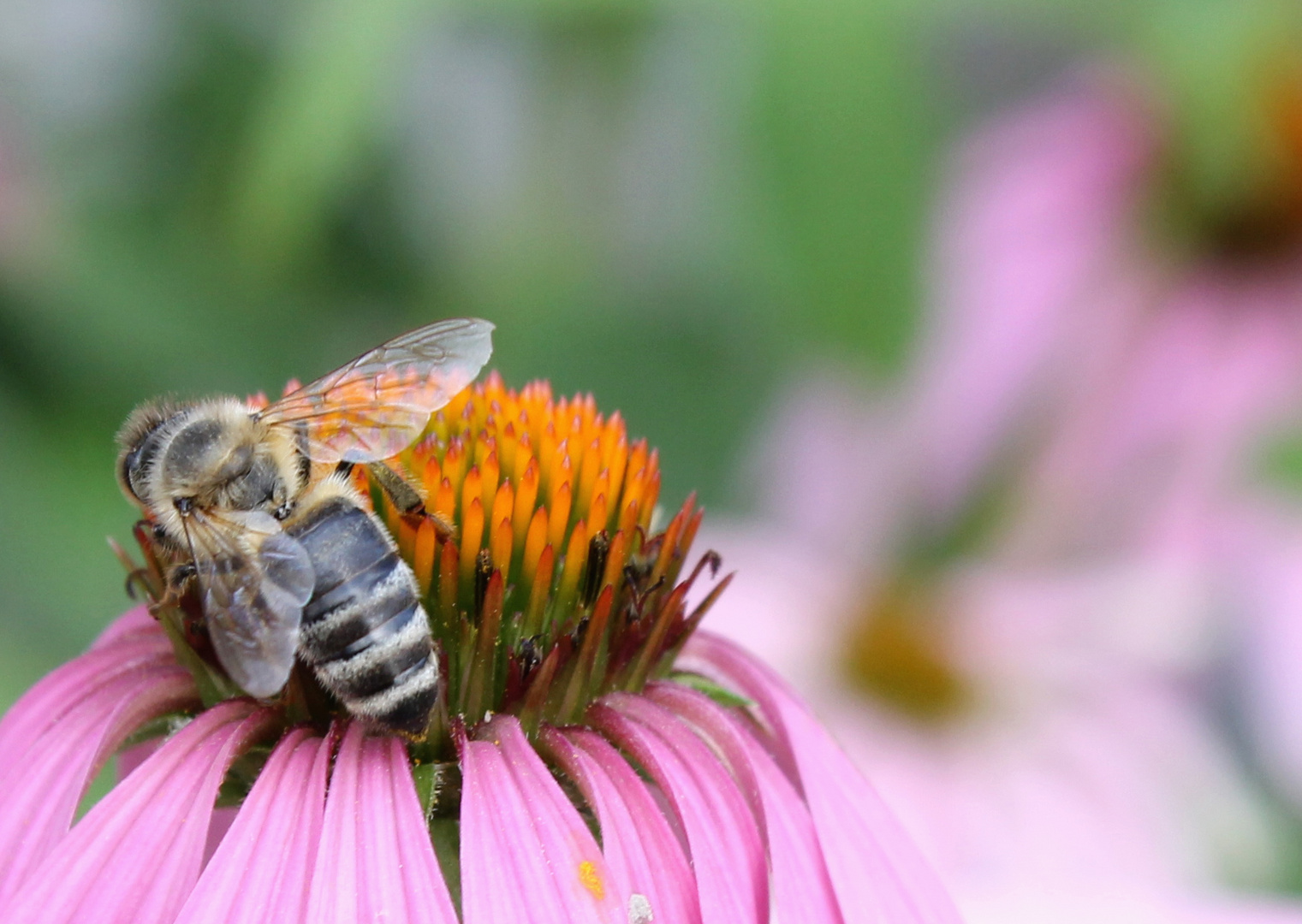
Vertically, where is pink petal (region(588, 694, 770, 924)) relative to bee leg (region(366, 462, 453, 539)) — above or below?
below

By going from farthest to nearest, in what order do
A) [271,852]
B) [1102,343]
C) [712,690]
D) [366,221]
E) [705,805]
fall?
1. [1102,343]
2. [366,221]
3. [712,690]
4. [705,805]
5. [271,852]

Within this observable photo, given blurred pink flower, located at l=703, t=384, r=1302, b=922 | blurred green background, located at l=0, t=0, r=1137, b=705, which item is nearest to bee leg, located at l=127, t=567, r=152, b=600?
blurred green background, located at l=0, t=0, r=1137, b=705

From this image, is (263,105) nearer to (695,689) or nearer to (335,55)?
(335,55)

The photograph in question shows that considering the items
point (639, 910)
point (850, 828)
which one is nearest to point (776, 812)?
point (850, 828)

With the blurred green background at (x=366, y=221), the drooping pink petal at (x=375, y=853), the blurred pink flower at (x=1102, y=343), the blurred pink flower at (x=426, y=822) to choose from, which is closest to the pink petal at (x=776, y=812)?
the blurred pink flower at (x=426, y=822)

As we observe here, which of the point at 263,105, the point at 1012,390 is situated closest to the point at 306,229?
the point at 263,105

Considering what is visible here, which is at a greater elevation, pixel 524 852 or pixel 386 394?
pixel 386 394

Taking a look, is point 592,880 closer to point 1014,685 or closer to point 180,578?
point 180,578

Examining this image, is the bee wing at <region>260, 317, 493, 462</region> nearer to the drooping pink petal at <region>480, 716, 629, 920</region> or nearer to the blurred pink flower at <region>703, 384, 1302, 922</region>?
the drooping pink petal at <region>480, 716, 629, 920</region>
